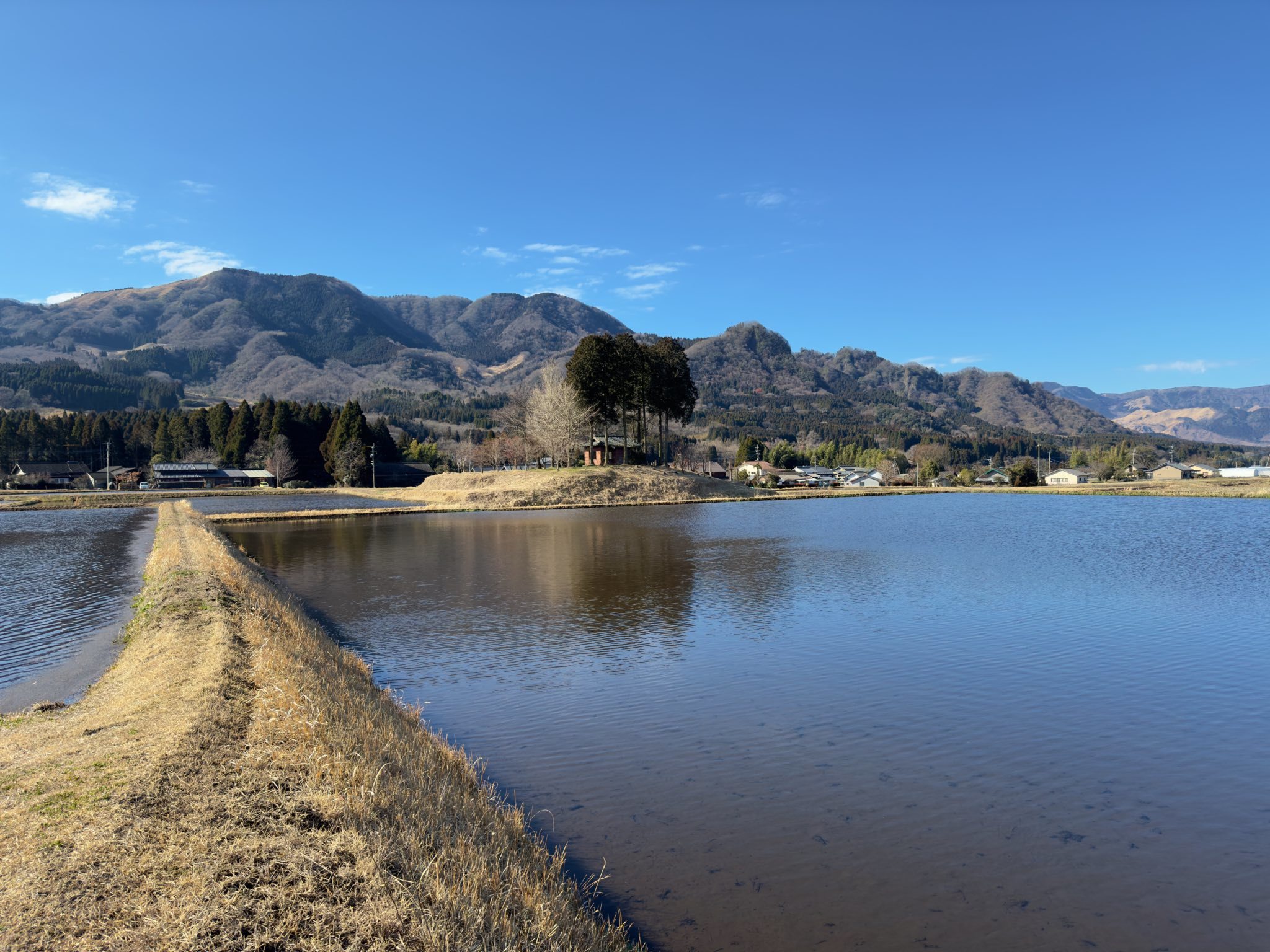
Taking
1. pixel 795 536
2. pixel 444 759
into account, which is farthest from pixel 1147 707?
pixel 795 536

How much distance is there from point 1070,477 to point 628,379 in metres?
127

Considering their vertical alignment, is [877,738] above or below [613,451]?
below

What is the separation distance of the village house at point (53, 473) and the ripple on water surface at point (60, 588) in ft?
339

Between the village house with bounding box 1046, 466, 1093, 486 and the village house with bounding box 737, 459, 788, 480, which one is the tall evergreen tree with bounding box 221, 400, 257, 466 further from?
the village house with bounding box 1046, 466, 1093, 486

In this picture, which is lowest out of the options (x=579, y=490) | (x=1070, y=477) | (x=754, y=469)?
(x=1070, y=477)

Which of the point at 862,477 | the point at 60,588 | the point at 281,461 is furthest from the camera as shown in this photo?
the point at 862,477

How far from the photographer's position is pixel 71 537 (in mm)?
49156

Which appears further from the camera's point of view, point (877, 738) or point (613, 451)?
point (613, 451)

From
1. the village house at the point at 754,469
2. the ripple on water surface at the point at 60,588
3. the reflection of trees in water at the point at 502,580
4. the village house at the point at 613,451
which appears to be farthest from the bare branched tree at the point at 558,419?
the village house at the point at 754,469

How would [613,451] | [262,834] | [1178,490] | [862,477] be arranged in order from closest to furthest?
[262,834] < [1178,490] < [613,451] < [862,477]

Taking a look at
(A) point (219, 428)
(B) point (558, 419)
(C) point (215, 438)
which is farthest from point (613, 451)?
(C) point (215, 438)

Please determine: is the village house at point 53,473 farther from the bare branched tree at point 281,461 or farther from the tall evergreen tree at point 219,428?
the bare branched tree at point 281,461

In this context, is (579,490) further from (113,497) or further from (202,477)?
(202,477)

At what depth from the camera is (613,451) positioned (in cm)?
9725
